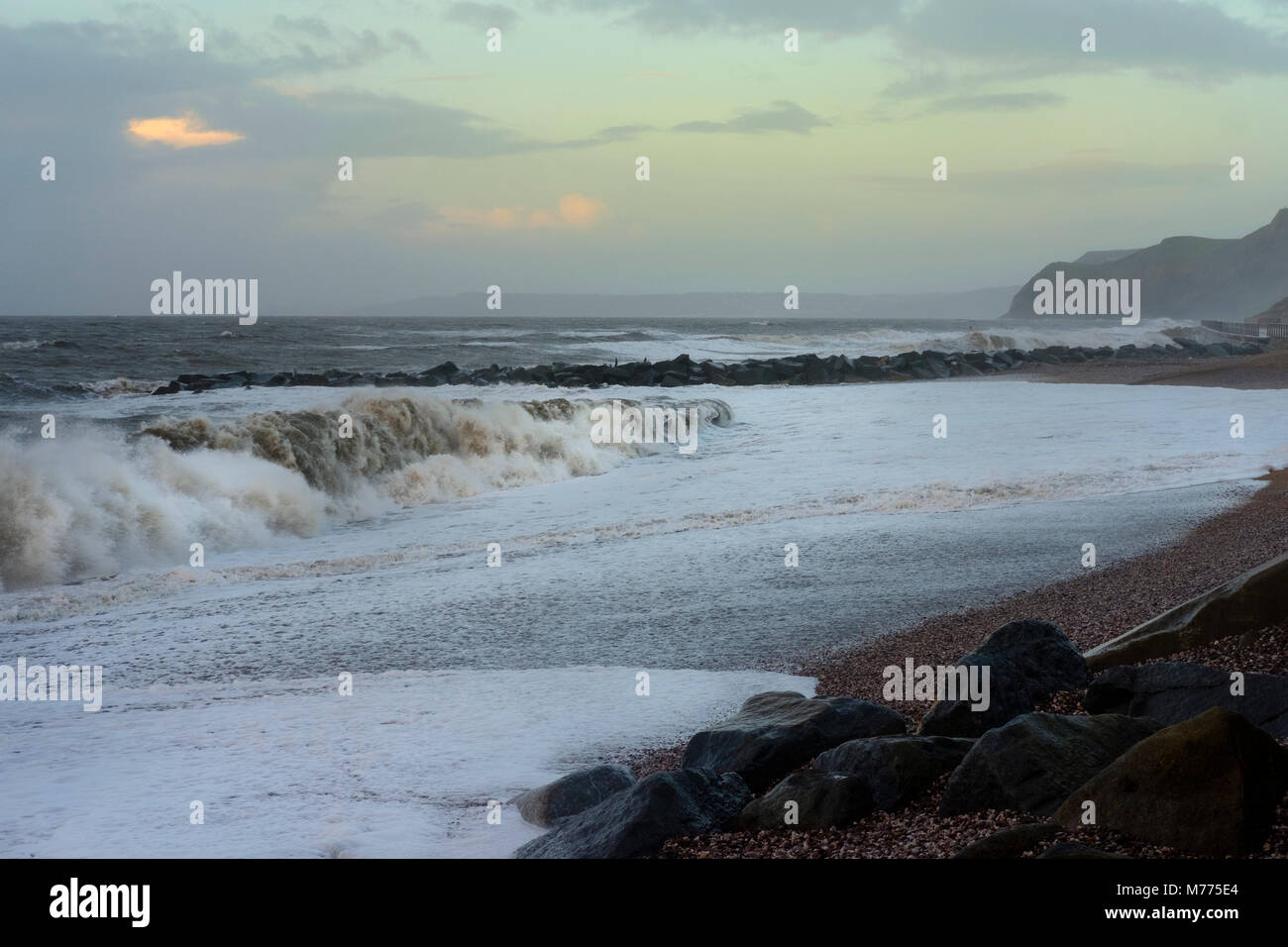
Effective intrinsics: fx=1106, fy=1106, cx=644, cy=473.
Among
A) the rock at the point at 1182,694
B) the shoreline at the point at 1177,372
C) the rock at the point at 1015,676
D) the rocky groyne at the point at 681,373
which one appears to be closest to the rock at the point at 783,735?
the rock at the point at 1015,676

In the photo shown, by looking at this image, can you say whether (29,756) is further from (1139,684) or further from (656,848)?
(1139,684)

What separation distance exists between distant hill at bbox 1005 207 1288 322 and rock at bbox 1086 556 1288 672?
150 metres

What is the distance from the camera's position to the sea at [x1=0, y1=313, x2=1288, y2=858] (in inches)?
216

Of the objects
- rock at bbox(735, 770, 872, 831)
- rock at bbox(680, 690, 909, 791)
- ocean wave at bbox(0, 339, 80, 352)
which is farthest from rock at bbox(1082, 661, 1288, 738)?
ocean wave at bbox(0, 339, 80, 352)

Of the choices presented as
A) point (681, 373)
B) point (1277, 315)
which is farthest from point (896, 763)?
point (1277, 315)

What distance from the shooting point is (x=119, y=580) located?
10.3 meters

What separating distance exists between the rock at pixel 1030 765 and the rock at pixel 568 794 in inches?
57.1

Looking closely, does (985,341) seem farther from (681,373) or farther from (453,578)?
(453,578)

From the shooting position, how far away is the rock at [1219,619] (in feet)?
19.7

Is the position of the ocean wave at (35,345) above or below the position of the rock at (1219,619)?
above

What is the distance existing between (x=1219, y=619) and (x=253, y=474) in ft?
37.8

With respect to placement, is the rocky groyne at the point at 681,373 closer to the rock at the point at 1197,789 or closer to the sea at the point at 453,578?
the sea at the point at 453,578

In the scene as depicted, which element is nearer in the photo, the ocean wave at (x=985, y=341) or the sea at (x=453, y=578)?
the sea at (x=453, y=578)
